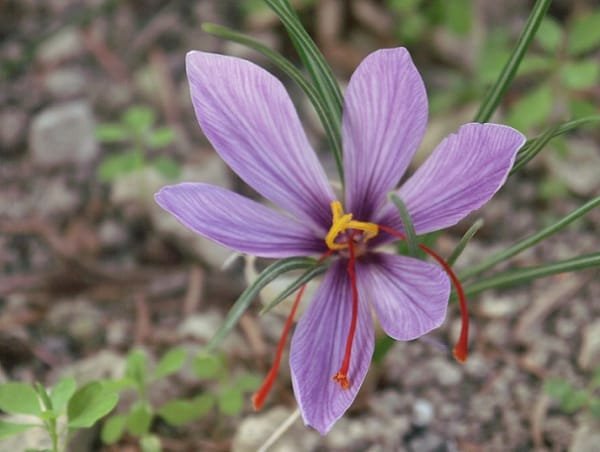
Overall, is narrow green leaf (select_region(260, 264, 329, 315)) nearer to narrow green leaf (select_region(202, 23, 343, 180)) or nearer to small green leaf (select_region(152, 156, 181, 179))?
narrow green leaf (select_region(202, 23, 343, 180))

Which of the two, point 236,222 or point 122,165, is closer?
point 236,222

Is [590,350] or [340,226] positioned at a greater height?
[340,226]

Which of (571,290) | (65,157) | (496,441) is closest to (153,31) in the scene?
(65,157)

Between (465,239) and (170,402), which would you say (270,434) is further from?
(465,239)

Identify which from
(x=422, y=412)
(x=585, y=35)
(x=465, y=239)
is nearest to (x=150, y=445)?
(x=422, y=412)

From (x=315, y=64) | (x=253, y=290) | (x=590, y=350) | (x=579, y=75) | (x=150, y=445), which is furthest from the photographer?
(x=579, y=75)

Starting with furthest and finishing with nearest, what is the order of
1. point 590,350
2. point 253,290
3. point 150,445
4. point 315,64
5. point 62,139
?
1. point 62,139
2. point 590,350
3. point 150,445
4. point 315,64
5. point 253,290

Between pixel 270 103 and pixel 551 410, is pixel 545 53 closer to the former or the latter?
pixel 551 410

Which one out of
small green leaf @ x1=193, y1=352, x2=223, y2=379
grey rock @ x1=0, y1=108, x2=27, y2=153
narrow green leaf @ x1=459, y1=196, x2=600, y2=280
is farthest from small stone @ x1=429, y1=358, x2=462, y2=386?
grey rock @ x1=0, y1=108, x2=27, y2=153
